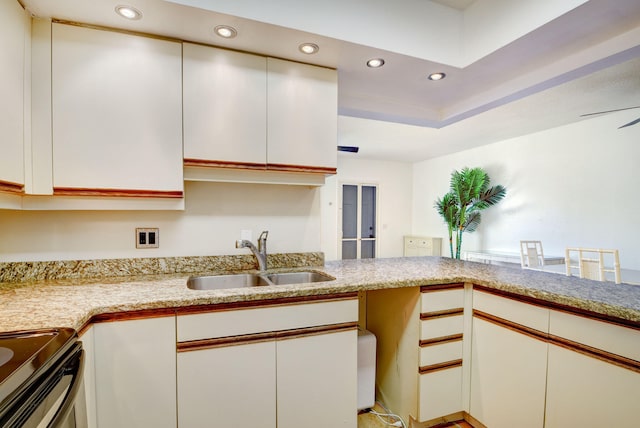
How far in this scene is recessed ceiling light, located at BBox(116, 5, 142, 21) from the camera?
1.32 m

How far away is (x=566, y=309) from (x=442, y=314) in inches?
22.0

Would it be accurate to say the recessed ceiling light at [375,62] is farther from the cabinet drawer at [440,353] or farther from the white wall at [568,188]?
the white wall at [568,188]

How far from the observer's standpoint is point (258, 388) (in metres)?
1.35

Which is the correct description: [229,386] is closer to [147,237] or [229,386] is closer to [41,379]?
[41,379]

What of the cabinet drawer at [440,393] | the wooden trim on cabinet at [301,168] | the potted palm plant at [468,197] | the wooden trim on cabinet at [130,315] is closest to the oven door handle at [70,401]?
the wooden trim on cabinet at [130,315]

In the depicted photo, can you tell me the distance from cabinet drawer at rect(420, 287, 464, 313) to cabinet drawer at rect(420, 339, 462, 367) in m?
0.21

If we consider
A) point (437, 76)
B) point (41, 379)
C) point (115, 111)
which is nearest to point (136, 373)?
point (41, 379)

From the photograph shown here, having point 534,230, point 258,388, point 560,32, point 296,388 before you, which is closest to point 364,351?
point 296,388

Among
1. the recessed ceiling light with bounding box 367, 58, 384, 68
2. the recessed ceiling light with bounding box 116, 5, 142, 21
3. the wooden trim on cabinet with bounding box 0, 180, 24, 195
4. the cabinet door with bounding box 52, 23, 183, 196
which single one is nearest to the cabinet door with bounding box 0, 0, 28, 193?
the wooden trim on cabinet with bounding box 0, 180, 24, 195

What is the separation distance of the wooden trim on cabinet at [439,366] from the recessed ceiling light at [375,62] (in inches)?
70.5

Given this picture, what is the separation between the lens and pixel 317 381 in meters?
1.45

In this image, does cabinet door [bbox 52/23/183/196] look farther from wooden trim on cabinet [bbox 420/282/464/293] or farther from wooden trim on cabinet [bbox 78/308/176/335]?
wooden trim on cabinet [bbox 420/282/464/293]

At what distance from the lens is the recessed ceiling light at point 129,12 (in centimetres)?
132

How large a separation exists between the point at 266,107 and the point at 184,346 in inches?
51.2
